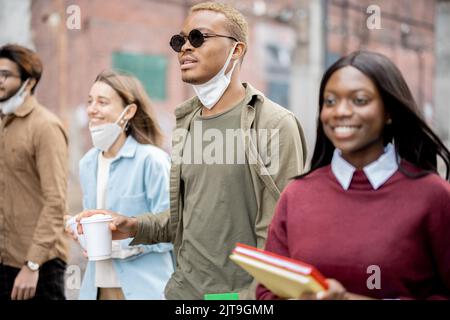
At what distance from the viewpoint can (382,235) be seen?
6.89ft

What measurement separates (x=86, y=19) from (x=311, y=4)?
4.62 metres

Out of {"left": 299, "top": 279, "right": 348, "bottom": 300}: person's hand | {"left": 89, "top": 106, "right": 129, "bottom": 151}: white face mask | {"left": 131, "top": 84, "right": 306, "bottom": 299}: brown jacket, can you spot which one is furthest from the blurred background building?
{"left": 299, "top": 279, "right": 348, "bottom": 300}: person's hand

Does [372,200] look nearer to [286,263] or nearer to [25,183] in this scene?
[286,263]

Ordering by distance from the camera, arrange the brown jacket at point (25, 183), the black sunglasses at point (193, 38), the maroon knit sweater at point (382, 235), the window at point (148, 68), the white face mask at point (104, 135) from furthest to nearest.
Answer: the window at point (148, 68) → the brown jacket at point (25, 183) → the white face mask at point (104, 135) → the black sunglasses at point (193, 38) → the maroon knit sweater at point (382, 235)

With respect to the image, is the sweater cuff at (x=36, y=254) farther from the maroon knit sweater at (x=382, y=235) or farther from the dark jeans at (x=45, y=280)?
the maroon knit sweater at (x=382, y=235)

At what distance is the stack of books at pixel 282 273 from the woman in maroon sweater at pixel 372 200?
0.07 metres

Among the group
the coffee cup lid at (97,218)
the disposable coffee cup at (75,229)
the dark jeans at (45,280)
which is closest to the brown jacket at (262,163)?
the coffee cup lid at (97,218)

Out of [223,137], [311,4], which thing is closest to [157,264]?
[223,137]

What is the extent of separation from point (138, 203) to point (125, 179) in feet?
0.52

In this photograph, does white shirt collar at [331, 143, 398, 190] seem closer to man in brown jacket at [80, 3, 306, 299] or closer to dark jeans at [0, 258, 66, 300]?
man in brown jacket at [80, 3, 306, 299]

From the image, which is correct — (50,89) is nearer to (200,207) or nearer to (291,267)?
(200,207)

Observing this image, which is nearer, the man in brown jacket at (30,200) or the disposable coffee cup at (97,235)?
the disposable coffee cup at (97,235)

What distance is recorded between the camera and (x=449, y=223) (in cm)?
208

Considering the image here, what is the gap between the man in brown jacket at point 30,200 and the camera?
4.07 m
